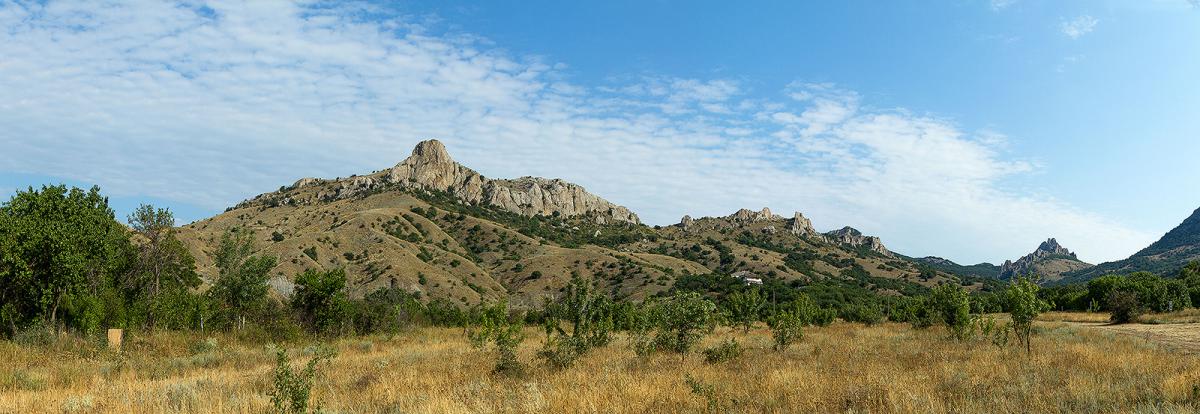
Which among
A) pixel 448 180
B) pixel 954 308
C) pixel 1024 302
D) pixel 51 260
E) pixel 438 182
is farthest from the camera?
pixel 448 180

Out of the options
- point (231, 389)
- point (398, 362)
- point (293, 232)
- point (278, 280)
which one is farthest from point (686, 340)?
point (293, 232)

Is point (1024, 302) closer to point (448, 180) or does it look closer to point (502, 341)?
point (502, 341)

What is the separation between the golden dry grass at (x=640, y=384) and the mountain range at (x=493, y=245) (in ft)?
188

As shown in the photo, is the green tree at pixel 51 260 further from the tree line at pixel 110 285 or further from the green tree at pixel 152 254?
the green tree at pixel 152 254

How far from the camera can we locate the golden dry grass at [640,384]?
8.80 meters

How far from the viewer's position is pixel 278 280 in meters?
81.1

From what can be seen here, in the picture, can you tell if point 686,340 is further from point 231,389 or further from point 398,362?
point 231,389

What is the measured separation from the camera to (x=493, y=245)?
132 meters

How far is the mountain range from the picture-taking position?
321ft

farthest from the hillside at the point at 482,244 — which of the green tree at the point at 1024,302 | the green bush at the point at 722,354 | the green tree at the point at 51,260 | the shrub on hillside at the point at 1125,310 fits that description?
the green tree at the point at 1024,302

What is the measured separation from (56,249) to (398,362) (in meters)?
14.9

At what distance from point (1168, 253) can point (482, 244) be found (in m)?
189

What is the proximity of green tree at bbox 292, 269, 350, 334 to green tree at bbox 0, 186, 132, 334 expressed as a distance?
673 centimetres

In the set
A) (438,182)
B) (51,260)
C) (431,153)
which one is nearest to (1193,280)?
(51,260)
